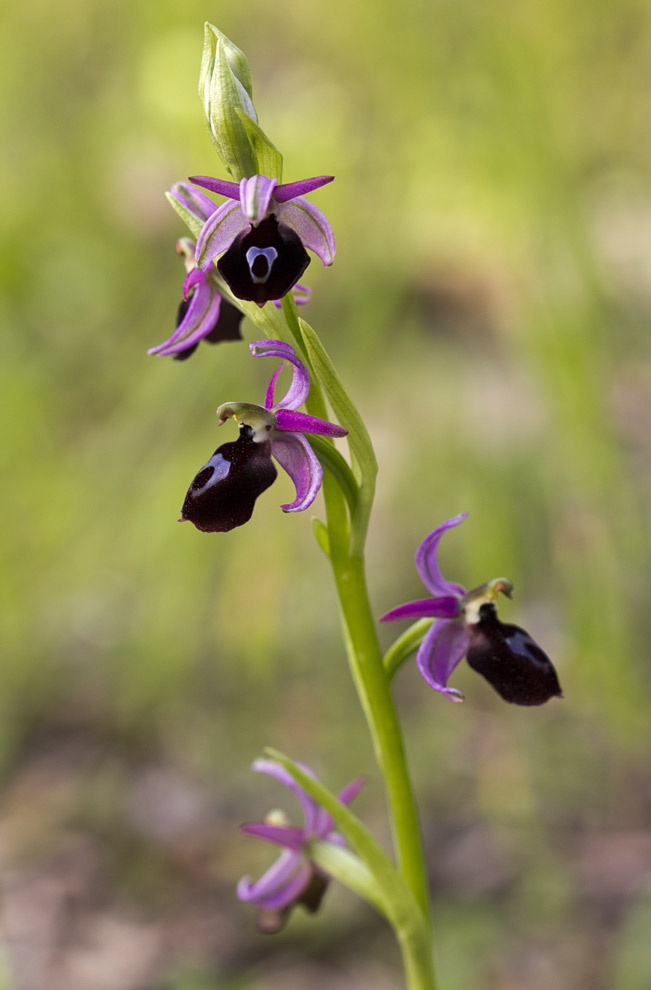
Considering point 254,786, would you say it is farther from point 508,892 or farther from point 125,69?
point 125,69

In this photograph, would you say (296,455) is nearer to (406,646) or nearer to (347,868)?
(406,646)

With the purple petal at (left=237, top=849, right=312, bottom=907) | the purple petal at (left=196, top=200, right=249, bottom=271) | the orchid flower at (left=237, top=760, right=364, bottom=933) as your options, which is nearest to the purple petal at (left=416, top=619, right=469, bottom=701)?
the orchid flower at (left=237, top=760, right=364, bottom=933)

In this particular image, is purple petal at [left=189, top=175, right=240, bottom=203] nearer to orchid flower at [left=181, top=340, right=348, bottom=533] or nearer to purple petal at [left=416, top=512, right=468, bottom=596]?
orchid flower at [left=181, top=340, right=348, bottom=533]

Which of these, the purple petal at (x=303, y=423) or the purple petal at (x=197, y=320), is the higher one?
the purple petal at (x=197, y=320)

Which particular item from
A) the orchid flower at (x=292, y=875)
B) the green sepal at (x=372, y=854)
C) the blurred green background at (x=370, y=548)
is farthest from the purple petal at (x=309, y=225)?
the blurred green background at (x=370, y=548)

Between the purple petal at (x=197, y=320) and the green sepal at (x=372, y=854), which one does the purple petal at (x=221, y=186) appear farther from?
the green sepal at (x=372, y=854)
